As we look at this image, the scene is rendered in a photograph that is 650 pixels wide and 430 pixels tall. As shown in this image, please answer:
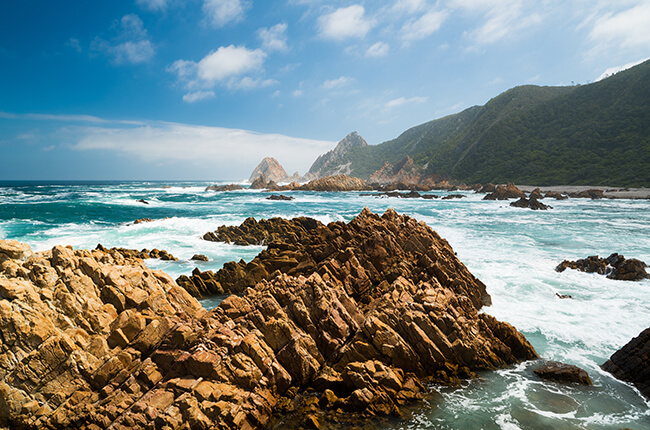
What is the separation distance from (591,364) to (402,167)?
546ft

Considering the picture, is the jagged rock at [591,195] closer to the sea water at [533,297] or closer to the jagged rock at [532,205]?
the jagged rock at [532,205]

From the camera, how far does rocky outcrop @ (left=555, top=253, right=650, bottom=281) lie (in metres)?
17.9

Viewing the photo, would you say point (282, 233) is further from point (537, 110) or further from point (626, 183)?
point (537, 110)

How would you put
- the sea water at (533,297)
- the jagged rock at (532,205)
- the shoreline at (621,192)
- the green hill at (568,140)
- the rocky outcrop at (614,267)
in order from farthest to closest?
the green hill at (568,140) → the shoreline at (621,192) → the jagged rock at (532,205) → the rocky outcrop at (614,267) → the sea water at (533,297)

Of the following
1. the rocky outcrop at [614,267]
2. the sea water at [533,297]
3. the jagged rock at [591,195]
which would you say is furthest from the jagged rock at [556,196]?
the rocky outcrop at [614,267]

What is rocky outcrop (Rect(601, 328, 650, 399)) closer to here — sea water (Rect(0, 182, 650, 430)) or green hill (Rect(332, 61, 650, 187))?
sea water (Rect(0, 182, 650, 430))

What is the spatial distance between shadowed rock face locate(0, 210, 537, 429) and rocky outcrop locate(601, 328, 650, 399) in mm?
2295

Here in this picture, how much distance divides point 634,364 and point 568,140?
134 metres

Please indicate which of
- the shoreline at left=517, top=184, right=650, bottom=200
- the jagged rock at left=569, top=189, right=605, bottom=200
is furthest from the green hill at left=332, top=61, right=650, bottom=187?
the jagged rock at left=569, top=189, right=605, bottom=200

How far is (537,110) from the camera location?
137 metres

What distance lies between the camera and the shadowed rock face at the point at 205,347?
746cm

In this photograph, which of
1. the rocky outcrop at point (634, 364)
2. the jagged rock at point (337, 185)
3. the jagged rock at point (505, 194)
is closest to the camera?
the rocky outcrop at point (634, 364)

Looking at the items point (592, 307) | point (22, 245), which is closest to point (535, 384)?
point (592, 307)

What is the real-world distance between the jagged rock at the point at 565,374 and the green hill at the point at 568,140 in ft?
315
